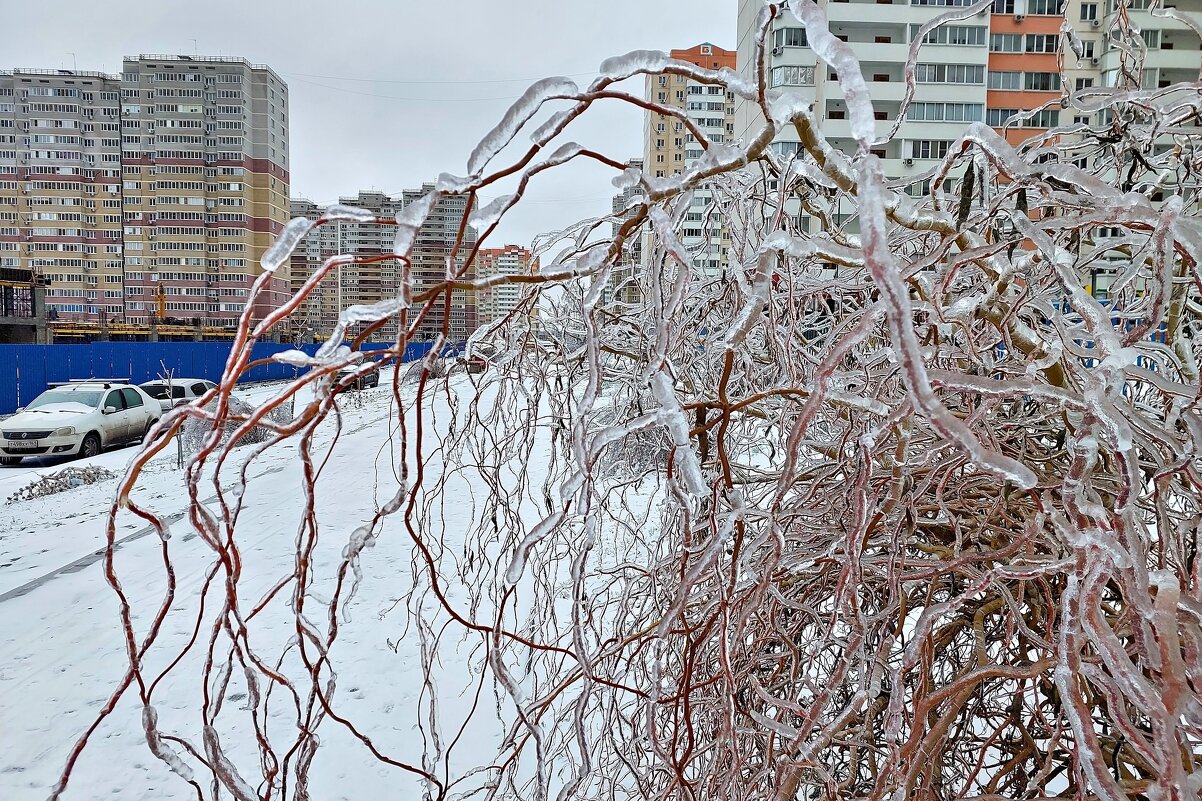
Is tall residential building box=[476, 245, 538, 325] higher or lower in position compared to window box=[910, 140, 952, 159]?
lower

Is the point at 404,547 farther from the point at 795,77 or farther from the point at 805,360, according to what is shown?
the point at 795,77

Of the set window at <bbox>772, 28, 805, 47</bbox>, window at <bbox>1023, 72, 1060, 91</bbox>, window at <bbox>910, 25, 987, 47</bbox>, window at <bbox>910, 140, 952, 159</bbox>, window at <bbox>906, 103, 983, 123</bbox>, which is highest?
window at <bbox>910, 25, 987, 47</bbox>

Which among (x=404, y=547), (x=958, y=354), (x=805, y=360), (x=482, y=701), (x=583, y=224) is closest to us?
(x=958, y=354)

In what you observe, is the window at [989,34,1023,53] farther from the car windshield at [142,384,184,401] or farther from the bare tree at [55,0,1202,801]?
the bare tree at [55,0,1202,801]

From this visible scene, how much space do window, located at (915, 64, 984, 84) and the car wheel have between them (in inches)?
1414

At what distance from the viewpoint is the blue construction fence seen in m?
16.5

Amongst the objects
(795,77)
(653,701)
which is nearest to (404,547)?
(653,701)

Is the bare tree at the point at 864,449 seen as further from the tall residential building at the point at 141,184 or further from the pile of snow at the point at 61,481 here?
the tall residential building at the point at 141,184

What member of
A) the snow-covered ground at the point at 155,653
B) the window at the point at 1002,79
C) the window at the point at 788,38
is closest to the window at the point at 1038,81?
the window at the point at 1002,79

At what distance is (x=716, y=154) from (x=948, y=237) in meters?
0.35

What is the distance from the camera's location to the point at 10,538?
613cm

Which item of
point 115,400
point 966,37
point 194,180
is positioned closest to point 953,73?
point 966,37

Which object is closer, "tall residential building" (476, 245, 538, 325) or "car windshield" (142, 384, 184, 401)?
"tall residential building" (476, 245, 538, 325)

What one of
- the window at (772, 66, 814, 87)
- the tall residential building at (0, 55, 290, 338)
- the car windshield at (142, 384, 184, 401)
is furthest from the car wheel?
the tall residential building at (0, 55, 290, 338)
